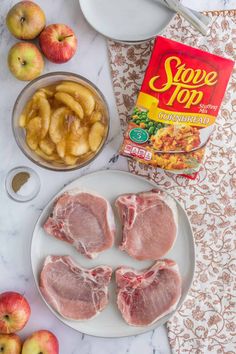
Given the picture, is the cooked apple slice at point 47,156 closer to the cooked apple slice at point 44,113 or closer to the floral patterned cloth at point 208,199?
the cooked apple slice at point 44,113

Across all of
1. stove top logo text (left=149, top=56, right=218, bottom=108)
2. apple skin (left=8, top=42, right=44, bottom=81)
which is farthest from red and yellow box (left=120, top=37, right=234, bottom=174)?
apple skin (left=8, top=42, right=44, bottom=81)

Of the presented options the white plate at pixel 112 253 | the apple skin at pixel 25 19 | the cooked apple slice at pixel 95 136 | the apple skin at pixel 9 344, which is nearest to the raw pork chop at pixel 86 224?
the white plate at pixel 112 253

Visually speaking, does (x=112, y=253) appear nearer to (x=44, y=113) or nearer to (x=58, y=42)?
(x=44, y=113)

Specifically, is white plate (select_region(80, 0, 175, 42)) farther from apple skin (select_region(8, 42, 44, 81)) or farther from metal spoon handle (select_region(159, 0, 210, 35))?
apple skin (select_region(8, 42, 44, 81))

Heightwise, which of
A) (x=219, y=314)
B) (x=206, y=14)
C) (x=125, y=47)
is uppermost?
(x=206, y=14)

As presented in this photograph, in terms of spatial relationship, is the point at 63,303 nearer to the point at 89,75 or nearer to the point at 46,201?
the point at 46,201

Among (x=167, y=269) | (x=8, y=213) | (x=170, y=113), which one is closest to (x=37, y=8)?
(x=170, y=113)
